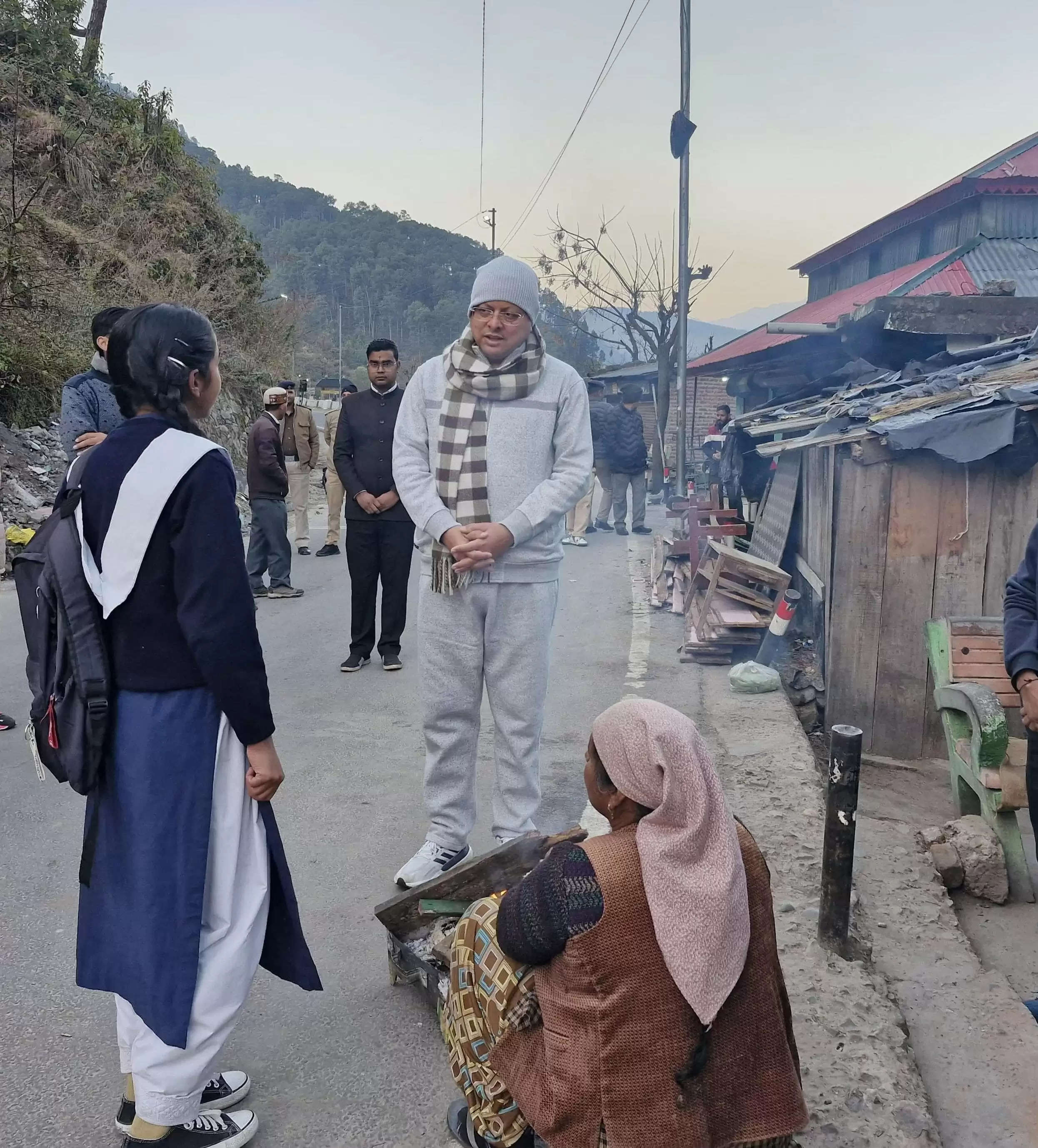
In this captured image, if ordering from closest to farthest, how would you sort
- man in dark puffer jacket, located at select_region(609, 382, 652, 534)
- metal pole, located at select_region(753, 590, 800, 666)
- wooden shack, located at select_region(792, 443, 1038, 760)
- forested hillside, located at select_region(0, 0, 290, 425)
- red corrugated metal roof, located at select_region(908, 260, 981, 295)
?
wooden shack, located at select_region(792, 443, 1038, 760) → metal pole, located at select_region(753, 590, 800, 666) → man in dark puffer jacket, located at select_region(609, 382, 652, 534) → forested hillside, located at select_region(0, 0, 290, 425) → red corrugated metal roof, located at select_region(908, 260, 981, 295)

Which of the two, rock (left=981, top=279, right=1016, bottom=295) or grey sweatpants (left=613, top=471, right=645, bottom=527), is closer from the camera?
rock (left=981, top=279, right=1016, bottom=295)

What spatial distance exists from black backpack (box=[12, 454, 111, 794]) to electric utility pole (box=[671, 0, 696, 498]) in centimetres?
1690

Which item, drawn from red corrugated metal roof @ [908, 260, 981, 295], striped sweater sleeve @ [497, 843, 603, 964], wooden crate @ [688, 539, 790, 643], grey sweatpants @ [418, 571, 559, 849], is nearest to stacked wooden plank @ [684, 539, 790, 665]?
wooden crate @ [688, 539, 790, 643]

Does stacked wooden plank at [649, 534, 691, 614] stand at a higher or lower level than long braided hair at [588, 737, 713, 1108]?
higher

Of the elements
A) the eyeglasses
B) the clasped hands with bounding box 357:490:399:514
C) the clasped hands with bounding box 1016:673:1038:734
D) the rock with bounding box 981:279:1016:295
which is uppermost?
the rock with bounding box 981:279:1016:295

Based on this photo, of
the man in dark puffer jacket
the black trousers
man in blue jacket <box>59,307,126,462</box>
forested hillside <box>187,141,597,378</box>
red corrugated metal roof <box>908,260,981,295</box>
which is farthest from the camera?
forested hillside <box>187,141,597,378</box>

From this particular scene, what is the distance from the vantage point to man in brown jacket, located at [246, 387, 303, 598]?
8609mm

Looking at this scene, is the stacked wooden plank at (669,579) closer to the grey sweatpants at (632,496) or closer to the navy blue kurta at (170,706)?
the grey sweatpants at (632,496)

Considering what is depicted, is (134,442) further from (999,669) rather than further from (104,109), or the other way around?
(104,109)

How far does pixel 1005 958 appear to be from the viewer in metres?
3.47

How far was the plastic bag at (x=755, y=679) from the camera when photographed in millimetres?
5652

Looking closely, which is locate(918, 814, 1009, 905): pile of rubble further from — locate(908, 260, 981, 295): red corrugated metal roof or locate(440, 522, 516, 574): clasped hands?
locate(908, 260, 981, 295): red corrugated metal roof

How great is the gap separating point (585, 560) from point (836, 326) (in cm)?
465

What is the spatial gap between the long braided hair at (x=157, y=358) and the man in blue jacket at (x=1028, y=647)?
2395 millimetres
